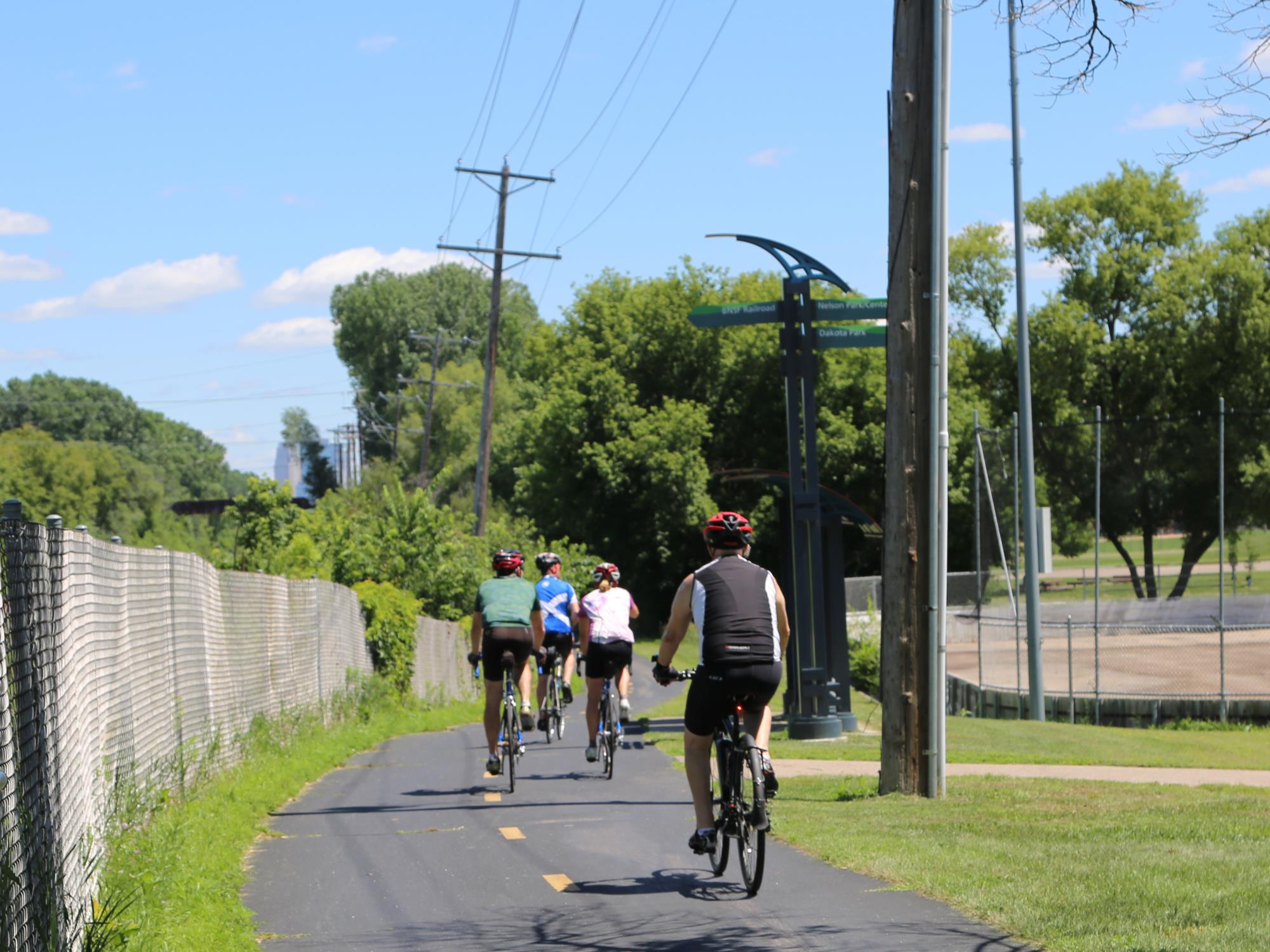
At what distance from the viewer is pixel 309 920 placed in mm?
7402

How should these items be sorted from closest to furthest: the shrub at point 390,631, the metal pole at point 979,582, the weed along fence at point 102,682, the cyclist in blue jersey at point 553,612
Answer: the weed along fence at point 102,682, the cyclist in blue jersey at point 553,612, the shrub at point 390,631, the metal pole at point 979,582

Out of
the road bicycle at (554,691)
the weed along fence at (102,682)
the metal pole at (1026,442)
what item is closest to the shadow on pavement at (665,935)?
the weed along fence at (102,682)

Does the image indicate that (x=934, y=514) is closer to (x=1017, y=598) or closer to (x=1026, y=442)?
(x=1026, y=442)

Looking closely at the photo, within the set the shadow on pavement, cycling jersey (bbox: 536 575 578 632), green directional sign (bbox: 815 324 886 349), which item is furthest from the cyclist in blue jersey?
the shadow on pavement

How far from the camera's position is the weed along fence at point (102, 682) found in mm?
5344

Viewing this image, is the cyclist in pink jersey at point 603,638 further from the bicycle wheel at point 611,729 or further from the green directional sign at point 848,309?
the green directional sign at point 848,309

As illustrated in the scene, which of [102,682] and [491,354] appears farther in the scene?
[491,354]

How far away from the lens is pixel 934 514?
11.2 metres

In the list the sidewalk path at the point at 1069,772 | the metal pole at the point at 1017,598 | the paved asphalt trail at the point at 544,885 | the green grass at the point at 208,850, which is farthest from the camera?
the metal pole at the point at 1017,598

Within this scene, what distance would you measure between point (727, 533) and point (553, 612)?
7.35 meters

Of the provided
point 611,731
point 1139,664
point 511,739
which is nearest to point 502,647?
point 511,739

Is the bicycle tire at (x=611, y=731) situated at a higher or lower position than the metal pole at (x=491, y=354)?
lower

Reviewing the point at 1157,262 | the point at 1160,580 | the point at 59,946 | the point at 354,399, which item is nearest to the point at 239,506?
the point at 1160,580

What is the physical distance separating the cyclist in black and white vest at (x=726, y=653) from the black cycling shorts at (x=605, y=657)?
5785 millimetres
